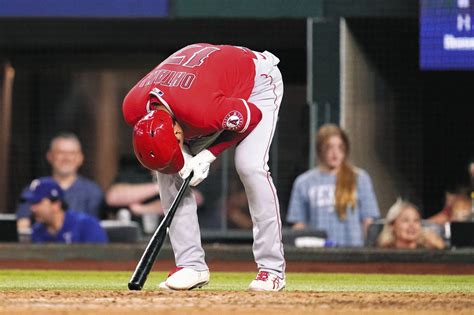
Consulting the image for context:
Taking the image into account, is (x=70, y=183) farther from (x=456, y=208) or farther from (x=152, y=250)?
(x=152, y=250)

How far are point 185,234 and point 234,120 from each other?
28.0 inches

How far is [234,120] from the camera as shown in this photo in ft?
21.2

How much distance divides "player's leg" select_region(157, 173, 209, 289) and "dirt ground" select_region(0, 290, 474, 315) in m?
0.39

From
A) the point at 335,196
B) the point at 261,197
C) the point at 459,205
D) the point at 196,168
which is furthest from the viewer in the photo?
the point at 459,205

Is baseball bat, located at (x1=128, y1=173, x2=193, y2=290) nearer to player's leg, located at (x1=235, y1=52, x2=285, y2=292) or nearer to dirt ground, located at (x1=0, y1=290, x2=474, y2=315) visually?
dirt ground, located at (x1=0, y1=290, x2=474, y2=315)

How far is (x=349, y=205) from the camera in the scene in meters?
11.4

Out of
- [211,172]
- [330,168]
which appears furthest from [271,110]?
[211,172]

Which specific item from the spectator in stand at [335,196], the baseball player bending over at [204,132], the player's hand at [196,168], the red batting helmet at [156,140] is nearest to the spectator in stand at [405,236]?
the spectator in stand at [335,196]

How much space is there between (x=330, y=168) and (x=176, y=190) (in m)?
4.71

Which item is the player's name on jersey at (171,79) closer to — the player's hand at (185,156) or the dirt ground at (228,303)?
the player's hand at (185,156)

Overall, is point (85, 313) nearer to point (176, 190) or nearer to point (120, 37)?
point (176, 190)

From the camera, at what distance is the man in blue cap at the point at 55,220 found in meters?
10.5

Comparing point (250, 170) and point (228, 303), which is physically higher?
point (250, 170)

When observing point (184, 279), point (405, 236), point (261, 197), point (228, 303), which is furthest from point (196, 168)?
point (405, 236)
